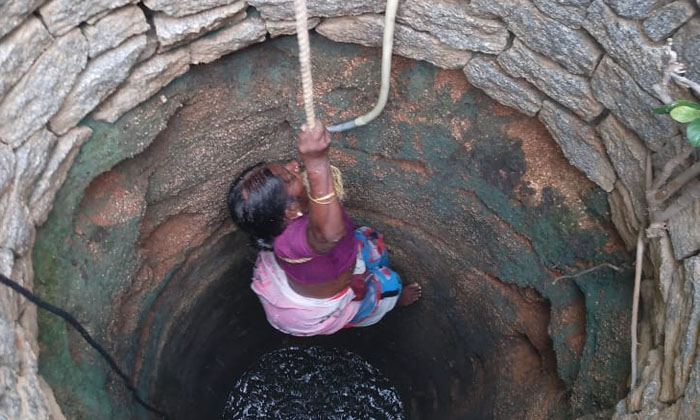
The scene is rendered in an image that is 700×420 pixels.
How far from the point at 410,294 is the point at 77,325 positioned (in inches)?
63.5

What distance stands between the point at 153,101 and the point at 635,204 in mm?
1510

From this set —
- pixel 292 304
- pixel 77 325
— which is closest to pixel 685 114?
pixel 292 304

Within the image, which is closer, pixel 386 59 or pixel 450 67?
pixel 386 59

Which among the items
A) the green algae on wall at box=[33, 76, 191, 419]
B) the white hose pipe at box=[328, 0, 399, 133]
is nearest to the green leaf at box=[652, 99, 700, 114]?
the white hose pipe at box=[328, 0, 399, 133]

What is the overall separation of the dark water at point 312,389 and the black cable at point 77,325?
1.17 m

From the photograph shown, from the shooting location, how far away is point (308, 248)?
1959mm

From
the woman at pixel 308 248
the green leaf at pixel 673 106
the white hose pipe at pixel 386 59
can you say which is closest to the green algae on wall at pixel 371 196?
the white hose pipe at pixel 386 59

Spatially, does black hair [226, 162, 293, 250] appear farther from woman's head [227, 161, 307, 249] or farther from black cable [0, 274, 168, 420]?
black cable [0, 274, 168, 420]

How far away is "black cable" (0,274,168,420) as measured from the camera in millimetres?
1536

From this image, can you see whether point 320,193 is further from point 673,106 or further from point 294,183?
point 673,106

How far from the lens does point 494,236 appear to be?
8.09ft

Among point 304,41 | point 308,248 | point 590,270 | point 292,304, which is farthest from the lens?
point 292,304

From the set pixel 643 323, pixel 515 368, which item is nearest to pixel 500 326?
pixel 515 368

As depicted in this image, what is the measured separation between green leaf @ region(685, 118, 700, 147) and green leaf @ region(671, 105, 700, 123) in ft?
0.04
